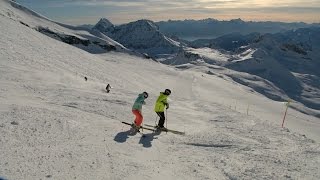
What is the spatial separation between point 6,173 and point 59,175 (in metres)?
1.24

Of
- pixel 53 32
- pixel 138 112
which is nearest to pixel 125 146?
pixel 138 112

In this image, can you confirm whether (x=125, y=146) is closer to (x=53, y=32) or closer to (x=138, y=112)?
(x=138, y=112)

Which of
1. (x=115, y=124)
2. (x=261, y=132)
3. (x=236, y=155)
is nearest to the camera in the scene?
(x=236, y=155)

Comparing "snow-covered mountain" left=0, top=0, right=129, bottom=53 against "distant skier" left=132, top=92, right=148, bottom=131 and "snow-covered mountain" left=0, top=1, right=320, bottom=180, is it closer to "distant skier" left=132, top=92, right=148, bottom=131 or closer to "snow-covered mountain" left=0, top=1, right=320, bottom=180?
"snow-covered mountain" left=0, top=1, right=320, bottom=180

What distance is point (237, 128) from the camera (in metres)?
19.5

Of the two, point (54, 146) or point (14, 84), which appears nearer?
point (54, 146)

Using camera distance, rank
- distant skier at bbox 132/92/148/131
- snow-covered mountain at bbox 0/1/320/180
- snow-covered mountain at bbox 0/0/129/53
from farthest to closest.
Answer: snow-covered mountain at bbox 0/0/129/53
distant skier at bbox 132/92/148/131
snow-covered mountain at bbox 0/1/320/180

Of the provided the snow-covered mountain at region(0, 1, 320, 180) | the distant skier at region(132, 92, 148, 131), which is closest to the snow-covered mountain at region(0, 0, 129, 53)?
the snow-covered mountain at region(0, 1, 320, 180)

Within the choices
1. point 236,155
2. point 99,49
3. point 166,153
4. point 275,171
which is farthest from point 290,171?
point 99,49

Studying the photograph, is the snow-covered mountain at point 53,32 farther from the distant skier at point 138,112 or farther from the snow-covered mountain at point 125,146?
the distant skier at point 138,112

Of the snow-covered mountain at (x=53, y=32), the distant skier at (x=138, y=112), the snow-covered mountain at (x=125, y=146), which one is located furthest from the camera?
the snow-covered mountain at (x=53, y=32)

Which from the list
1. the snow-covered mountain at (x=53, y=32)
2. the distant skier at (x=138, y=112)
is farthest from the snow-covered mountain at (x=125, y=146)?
the snow-covered mountain at (x=53, y=32)

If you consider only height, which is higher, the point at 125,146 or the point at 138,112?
the point at 138,112

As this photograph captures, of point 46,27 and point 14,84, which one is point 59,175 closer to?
point 14,84
